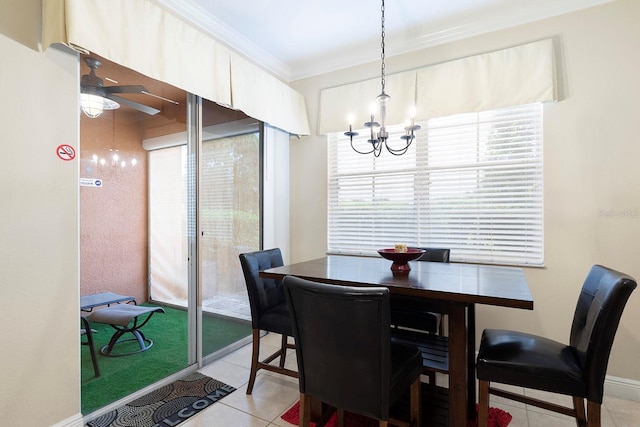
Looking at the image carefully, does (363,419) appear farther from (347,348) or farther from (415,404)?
(347,348)

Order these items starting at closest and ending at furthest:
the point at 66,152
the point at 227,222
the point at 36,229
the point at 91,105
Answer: the point at 36,229 < the point at 66,152 < the point at 91,105 < the point at 227,222

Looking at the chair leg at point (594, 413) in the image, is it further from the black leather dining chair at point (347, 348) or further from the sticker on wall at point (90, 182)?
the sticker on wall at point (90, 182)

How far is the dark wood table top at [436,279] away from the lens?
149 cm

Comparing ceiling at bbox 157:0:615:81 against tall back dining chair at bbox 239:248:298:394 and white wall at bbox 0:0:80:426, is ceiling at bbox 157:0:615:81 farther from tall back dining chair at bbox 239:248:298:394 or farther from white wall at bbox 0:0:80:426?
tall back dining chair at bbox 239:248:298:394

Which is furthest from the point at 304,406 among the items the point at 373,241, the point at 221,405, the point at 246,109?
the point at 246,109

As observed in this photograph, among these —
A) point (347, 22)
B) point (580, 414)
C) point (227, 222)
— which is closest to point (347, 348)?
point (580, 414)

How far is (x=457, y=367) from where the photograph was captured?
64.0 inches

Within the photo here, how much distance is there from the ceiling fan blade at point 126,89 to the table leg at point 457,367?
2.39m

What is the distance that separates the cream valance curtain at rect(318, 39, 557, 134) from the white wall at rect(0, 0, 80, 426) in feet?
6.15

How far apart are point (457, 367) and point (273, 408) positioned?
4.10ft

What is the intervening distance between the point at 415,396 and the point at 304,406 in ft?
1.96

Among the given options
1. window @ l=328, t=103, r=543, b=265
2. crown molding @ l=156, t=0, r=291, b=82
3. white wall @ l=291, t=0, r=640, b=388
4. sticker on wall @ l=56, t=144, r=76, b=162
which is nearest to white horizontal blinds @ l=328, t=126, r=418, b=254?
window @ l=328, t=103, r=543, b=265

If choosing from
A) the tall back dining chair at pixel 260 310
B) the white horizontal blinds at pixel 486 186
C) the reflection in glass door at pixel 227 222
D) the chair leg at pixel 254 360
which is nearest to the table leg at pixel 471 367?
the white horizontal blinds at pixel 486 186

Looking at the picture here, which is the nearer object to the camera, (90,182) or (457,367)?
(457,367)
